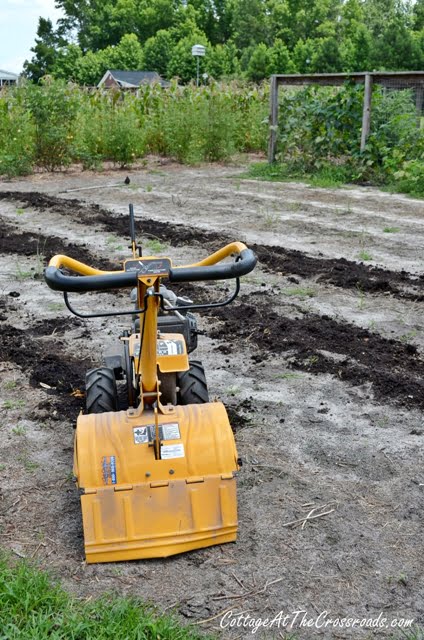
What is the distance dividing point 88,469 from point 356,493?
124 cm

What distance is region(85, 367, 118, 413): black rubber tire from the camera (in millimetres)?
3580

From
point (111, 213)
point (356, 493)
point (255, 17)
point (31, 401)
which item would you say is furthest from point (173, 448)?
point (255, 17)

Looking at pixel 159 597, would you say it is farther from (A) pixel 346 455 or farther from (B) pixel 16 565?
(A) pixel 346 455

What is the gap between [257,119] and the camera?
17.2 meters

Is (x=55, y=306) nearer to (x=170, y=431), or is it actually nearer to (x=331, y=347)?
(x=331, y=347)

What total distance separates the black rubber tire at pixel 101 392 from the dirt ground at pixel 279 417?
34 centimetres

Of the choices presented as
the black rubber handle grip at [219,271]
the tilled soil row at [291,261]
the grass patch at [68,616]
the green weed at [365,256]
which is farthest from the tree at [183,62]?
the grass patch at [68,616]

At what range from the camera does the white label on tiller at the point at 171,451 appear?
3.01 m

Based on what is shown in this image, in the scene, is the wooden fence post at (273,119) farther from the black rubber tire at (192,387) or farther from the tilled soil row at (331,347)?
the black rubber tire at (192,387)

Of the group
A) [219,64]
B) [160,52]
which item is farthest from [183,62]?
[160,52]

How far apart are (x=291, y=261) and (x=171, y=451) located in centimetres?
465

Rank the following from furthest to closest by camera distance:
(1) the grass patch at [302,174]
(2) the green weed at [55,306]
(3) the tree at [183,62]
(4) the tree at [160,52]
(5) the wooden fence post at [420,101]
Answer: (4) the tree at [160,52]
(3) the tree at [183,62]
(1) the grass patch at [302,174]
(5) the wooden fence post at [420,101]
(2) the green weed at [55,306]

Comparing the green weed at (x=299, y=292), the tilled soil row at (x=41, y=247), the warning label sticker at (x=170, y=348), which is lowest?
the tilled soil row at (x=41, y=247)

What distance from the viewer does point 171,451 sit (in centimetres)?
302
